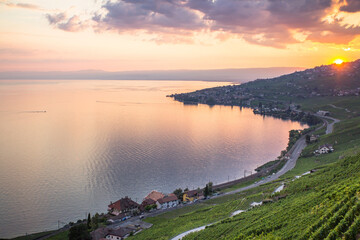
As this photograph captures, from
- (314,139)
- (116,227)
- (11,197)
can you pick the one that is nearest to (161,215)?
(116,227)

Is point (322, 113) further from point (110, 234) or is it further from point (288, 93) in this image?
point (110, 234)

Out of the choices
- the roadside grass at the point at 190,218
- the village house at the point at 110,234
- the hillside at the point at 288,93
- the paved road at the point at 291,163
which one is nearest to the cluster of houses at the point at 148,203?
A: the roadside grass at the point at 190,218

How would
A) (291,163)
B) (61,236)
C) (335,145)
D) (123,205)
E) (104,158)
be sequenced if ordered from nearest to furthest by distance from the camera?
(61,236) < (123,205) < (291,163) < (335,145) < (104,158)

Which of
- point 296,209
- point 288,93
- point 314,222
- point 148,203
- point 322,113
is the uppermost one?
point 288,93

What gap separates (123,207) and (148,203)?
3215mm

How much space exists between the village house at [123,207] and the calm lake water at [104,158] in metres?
2.23

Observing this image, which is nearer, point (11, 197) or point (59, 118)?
point (11, 197)

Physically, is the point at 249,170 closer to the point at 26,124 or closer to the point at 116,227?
the point at 116,227

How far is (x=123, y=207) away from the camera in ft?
111

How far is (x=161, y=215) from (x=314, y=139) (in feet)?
146

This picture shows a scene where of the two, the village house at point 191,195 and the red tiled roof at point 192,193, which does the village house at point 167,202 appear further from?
the red tiled roof at point 192,193

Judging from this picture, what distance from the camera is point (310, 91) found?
504 feet

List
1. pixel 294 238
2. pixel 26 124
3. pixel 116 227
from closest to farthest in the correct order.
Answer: pixel 294 238
pixel 116 227
pixel 26 124

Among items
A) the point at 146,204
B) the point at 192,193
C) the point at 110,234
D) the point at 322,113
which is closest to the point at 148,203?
the point at 146,204
